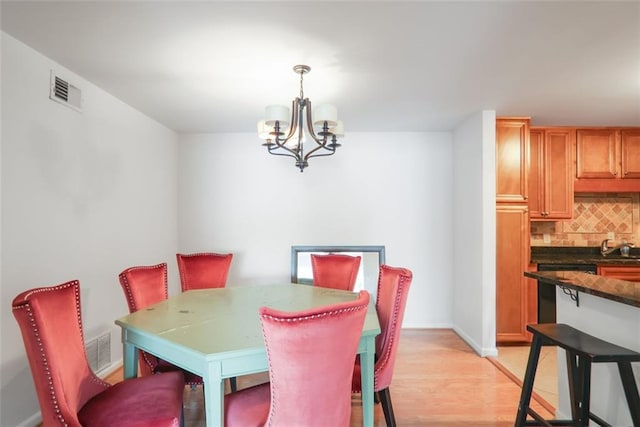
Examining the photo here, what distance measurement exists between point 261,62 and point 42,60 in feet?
4.60

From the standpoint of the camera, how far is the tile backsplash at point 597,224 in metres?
3.95

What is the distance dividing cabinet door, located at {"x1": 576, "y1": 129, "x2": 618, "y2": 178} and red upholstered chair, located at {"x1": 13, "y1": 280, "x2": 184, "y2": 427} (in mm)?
4375

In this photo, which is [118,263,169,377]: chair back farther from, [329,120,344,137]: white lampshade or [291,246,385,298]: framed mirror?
[291,246,385,298]: framed mirror

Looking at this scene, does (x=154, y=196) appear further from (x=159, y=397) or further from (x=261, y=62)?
(x=159, y=397)

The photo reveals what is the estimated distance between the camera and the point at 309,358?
1.16m

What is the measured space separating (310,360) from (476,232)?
8.83 ft

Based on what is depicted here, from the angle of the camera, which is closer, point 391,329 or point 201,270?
point 391,329

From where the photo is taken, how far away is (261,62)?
216cm

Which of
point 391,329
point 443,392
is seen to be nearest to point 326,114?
point 391,329

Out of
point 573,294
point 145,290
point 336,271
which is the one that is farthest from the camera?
point 336,271

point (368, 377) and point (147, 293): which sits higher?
point (147, 293)

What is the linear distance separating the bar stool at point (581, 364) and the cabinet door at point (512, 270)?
164 centimetres

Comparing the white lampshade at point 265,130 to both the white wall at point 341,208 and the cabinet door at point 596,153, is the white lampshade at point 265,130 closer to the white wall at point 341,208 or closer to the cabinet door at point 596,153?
the white wall at point 341,208

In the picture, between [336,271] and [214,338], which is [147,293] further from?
[336,271]
